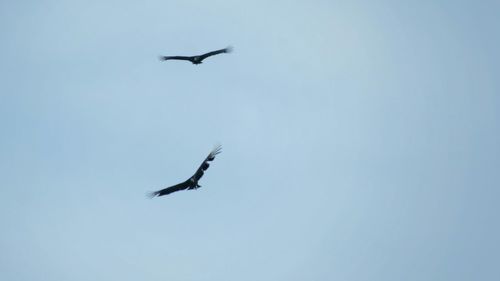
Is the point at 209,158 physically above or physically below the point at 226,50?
below

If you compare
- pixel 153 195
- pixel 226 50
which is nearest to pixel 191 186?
pixel 153 195

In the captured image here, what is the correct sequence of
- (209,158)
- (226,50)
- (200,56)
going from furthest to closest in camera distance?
(200,56) < (226,50) < (209,158)

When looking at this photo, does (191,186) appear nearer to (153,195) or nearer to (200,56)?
(153,195)

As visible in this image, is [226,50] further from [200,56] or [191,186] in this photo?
[191,186]

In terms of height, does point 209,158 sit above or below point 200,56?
below

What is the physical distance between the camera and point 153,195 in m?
83.9

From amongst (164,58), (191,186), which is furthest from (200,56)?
(191,186)

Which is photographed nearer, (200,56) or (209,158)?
(209,158)

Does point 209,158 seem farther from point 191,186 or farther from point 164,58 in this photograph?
point 164,58

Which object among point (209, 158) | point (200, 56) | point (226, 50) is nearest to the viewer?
point (209, 158)

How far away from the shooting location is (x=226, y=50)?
315ft

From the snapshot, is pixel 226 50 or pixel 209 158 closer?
pixel 209 158

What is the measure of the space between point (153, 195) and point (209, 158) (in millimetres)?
7834

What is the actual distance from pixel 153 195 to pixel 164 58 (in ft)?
75.4
